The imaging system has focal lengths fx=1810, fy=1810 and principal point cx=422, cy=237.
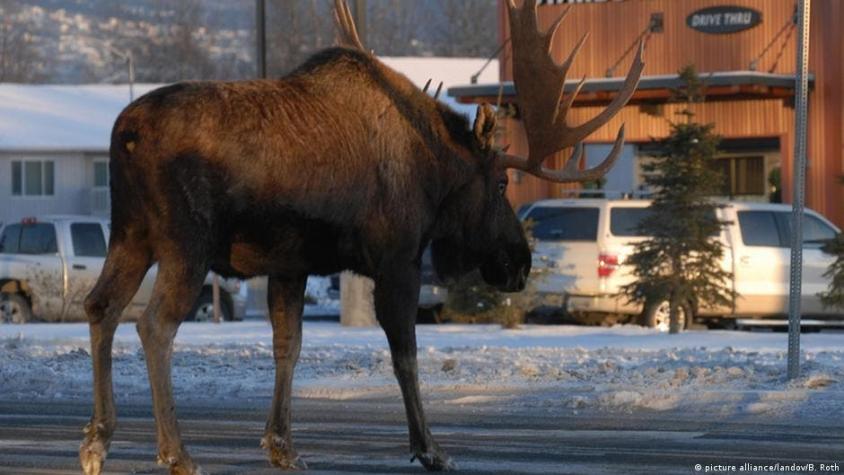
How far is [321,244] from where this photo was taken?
9406 millimetres

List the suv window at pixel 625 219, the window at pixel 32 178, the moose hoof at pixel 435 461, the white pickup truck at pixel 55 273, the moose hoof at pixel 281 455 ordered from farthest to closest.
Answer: the window at pixel 32 178, the white pickup truck at pixel 55 273, the suv window at pixel 625 219, the moose hoof at pixel 281 455, the moose hoof at pixel 435 461

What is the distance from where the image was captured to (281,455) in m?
9.67

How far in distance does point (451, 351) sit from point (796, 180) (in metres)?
4.35

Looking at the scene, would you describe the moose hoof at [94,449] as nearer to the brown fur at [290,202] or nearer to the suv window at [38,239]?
the brown fur at [290,202]

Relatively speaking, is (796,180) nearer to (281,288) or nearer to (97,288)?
(281,288)

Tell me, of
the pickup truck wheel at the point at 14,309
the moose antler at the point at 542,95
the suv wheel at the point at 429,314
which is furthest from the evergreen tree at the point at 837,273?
the pickup truck wheel at the point at 14,309

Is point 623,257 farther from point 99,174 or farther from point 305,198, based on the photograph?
point 99,174

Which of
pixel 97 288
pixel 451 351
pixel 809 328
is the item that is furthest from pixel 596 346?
pixel 97 288

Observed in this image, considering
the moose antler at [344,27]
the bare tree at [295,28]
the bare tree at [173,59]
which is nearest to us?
the moose antler at [344,27]

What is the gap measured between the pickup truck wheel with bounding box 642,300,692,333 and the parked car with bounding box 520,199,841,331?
39 cm

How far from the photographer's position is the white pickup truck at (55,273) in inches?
1061

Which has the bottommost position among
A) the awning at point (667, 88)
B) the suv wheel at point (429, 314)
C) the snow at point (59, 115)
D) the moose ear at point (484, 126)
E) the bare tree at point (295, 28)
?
the suv wheel at point (429, 314)

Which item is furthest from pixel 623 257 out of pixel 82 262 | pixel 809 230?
pixel 82 262

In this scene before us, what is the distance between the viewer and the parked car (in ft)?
80.1
